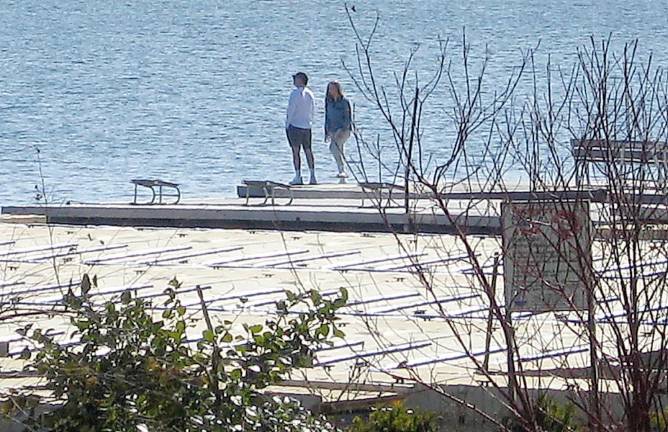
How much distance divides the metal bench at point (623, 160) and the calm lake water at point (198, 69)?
681 centimetres

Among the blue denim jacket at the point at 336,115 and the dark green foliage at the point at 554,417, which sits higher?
the blue denim jacket at the point at 336,115

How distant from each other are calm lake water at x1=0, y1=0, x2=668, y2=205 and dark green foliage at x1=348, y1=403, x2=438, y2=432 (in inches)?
238

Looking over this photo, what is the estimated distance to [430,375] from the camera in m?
7.44

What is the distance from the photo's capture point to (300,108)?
62.5ft

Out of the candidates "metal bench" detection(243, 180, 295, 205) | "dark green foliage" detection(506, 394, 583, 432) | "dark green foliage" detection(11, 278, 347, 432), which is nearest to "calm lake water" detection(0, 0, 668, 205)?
"metal bench" detection(243, 180, 295, 205)

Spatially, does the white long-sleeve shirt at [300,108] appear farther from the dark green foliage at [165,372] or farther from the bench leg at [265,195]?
the dark green foliage at [165,372]

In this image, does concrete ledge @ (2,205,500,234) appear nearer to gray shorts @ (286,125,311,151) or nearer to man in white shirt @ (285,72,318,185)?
man in white shirt @ (285,72,318,185)

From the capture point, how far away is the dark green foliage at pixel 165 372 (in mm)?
4863

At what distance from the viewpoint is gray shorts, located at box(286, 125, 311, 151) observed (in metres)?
19.2

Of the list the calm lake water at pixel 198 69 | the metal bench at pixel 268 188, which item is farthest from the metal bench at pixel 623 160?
the metal bench at pixel 268 188

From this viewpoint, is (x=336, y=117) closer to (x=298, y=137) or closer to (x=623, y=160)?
(x=298, y=137)

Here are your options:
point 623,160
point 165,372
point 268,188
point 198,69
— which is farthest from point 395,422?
point 198,69

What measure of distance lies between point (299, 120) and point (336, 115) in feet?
2.13

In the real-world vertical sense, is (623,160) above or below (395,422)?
above
